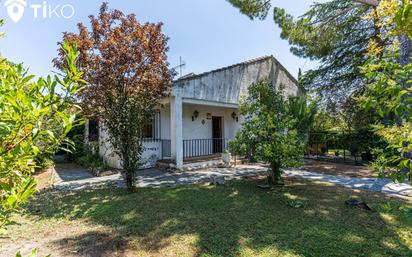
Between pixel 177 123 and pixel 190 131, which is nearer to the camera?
pixel 177 123

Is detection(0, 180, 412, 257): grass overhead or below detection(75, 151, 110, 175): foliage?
below

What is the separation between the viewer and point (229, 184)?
748cm

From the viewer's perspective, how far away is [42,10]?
21.9 ft

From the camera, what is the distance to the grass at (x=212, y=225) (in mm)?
3564

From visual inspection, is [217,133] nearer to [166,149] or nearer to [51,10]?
[166,149]

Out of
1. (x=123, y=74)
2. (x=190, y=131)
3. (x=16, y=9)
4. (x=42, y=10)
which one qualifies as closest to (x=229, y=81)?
(x=190, y=131)

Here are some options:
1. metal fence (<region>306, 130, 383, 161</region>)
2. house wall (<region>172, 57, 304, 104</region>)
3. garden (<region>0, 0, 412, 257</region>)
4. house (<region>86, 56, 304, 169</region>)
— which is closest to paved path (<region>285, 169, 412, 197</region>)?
garden (<region>0, 0, 412, 257</region>)

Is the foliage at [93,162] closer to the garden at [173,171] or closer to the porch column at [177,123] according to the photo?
the garden at [173,171]

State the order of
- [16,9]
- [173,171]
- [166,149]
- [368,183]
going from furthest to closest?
Answer: [166,149]
[173,171]
[368,183]
[16,9]

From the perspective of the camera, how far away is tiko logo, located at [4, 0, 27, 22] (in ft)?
17.2

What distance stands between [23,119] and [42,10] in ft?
25.5

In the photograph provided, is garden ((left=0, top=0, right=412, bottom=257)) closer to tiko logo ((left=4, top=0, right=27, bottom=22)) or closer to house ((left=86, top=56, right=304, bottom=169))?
tiko logo ((left=4, top=0, right=27, bottom=22))

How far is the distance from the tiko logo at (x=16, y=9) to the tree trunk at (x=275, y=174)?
8.05m

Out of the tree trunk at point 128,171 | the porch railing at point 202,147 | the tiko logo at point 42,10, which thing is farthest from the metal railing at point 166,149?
the tiko logo at point 42,10
